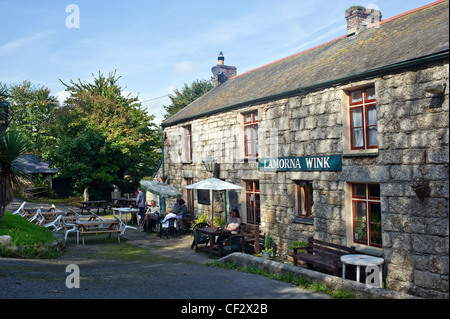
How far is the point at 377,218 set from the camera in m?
8.80

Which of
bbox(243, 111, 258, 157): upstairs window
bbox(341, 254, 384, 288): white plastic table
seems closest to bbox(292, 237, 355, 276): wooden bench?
bbox(341, 254, 384, 288): white plastic table

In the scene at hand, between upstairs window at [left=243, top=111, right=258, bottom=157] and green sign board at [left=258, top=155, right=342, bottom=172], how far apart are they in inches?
28.8

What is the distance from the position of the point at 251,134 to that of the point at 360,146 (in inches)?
178

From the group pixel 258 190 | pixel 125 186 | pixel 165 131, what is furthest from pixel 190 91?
pixel 258 190

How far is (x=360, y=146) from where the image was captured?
9164mm

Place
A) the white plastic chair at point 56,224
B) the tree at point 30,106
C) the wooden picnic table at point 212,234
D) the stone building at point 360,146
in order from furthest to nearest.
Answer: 1. the tree at point 30,106
2. the white plastic chair at point 56,224
3. the wooden picnic table at point 212,234
4. the stone building at point 360,146

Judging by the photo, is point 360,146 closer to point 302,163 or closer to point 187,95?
point 302,163

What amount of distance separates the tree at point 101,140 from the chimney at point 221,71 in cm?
848

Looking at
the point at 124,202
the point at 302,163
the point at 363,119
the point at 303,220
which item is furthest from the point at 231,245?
the point at 124,202

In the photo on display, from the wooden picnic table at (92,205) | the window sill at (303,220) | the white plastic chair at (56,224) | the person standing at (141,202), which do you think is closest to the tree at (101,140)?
the wooden picnic table at (92,205)

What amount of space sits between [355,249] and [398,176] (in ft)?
6.55

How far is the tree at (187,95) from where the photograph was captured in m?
39.0

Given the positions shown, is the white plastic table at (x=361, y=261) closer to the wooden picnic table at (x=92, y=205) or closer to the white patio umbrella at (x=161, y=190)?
the white patio umbrella at (x=161, y=190)
